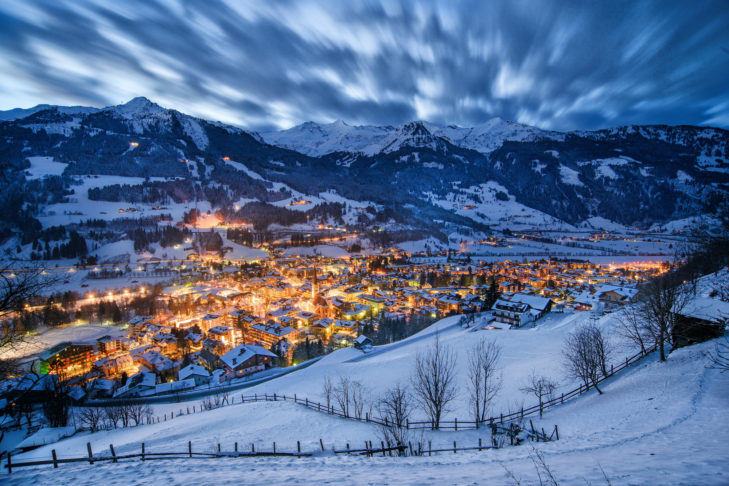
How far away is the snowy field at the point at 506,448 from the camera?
20.6 ft

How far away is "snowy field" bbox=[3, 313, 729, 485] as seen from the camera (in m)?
6.27

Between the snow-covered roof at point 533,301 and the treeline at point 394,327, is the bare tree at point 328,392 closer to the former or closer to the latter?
the treeline at point 394,327

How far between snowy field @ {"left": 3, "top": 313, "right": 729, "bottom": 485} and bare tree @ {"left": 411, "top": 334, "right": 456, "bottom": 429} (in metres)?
0.87

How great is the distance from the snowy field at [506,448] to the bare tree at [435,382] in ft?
2.87

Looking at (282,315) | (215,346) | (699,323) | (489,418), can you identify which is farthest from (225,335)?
(699,323)

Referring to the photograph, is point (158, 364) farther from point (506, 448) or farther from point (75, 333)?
point (506, 448)

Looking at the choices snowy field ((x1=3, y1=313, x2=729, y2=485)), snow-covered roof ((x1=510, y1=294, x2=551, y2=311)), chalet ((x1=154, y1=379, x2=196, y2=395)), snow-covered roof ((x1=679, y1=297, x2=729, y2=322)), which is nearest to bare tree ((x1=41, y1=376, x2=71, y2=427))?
snowy field ((x1=3, y1=313, x2=729, y2=485))

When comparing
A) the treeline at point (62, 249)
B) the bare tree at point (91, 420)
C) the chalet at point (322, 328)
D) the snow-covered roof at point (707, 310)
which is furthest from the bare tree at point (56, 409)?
the treeline at point (62, 249)

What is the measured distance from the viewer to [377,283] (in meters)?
67.4

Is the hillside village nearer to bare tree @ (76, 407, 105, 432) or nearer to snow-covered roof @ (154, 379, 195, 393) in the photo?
snow-covered roof @ (154, 379, 195, 393)

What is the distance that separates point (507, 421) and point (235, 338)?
130 ft

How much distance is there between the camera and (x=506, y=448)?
29.6ft

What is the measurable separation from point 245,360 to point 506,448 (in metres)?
28.9

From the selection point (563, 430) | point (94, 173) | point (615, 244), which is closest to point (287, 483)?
point (563, 430)
